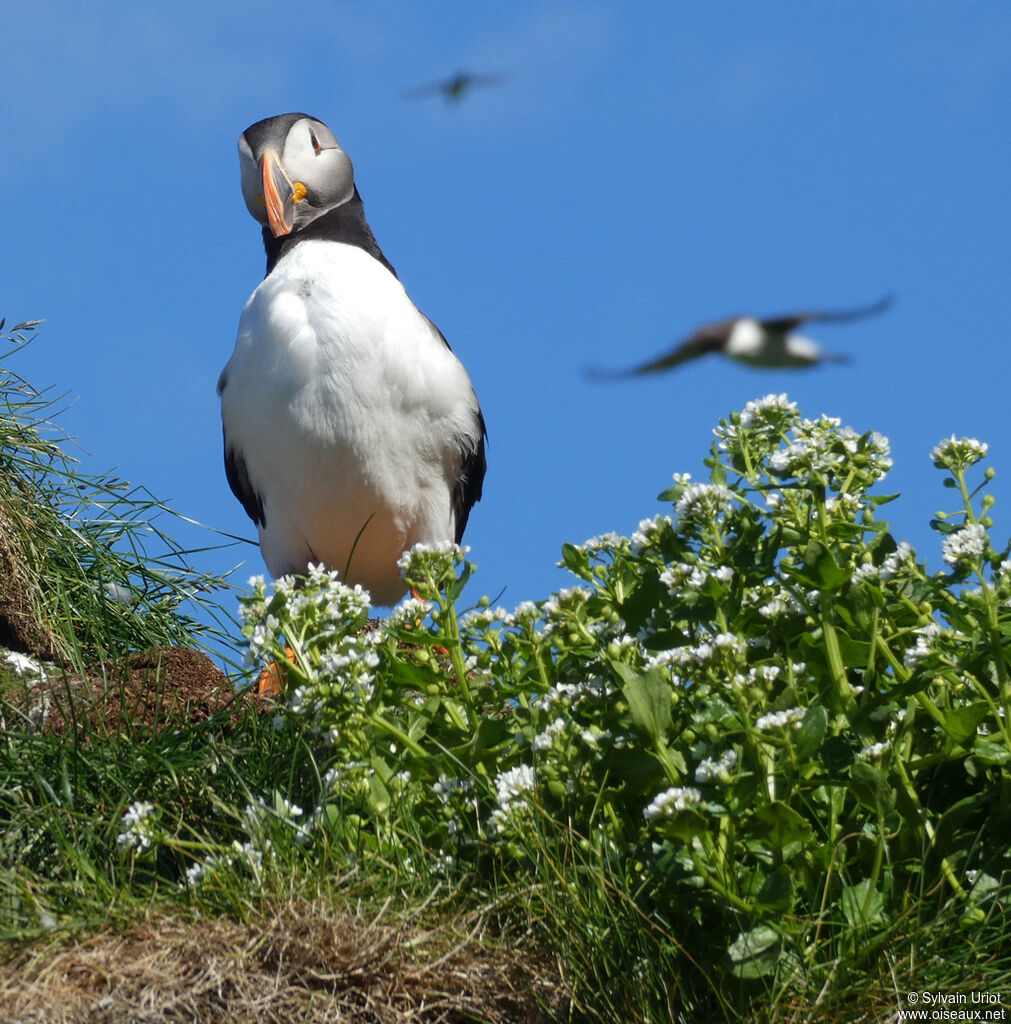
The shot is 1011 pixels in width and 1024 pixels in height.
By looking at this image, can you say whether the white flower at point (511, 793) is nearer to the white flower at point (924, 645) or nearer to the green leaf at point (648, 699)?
the green leaf at point (648, 699)

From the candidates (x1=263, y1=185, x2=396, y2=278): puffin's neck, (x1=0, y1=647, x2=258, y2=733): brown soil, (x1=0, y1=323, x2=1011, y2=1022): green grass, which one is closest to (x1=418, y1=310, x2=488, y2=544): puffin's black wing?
(x1=263, y1=185, x2=396, y2=278): puffin's neck

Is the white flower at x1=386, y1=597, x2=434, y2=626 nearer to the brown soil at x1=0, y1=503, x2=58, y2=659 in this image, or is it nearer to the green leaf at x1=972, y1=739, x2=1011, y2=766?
the green leaf at x1=972, y1=739, x2=1011, y2=766

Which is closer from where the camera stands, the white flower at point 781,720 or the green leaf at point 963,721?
the white flower at point 781,720

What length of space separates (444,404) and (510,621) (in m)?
3.63

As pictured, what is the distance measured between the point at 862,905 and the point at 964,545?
86 cm

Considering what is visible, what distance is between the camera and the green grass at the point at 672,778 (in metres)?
2.87

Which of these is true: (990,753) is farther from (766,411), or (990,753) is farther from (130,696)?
(130,696)

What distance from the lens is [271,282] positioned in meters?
7.17

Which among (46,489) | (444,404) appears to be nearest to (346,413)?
(444,404)

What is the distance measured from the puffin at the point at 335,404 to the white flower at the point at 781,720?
4346 mm

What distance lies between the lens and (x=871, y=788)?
2.82m

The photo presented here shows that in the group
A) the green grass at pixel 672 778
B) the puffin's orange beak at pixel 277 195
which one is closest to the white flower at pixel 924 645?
the green grass at pixel 672 778

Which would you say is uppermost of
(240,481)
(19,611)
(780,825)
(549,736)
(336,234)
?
(336,234)

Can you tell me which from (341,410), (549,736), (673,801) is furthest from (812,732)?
(341,410)
